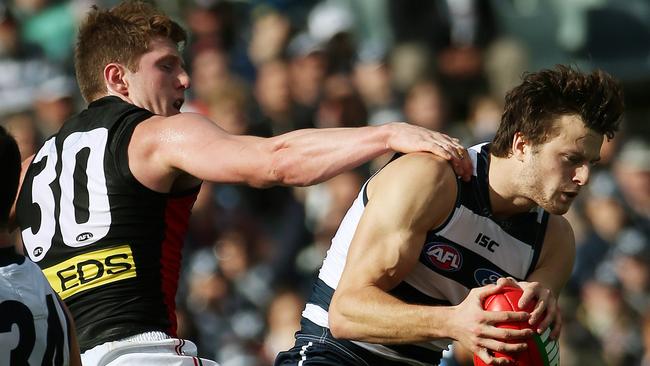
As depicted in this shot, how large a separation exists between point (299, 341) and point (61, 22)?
7.08 meters

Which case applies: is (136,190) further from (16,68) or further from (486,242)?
(16,68)

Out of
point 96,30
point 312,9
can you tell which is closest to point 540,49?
point 312,9

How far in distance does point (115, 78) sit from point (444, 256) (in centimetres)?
163

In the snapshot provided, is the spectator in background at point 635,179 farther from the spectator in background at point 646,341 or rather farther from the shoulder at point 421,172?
the shoulder at point 421,172

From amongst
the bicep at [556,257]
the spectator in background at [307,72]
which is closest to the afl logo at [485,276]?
the bicep at [556,257]

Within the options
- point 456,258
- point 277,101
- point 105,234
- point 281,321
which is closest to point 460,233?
point 456,258

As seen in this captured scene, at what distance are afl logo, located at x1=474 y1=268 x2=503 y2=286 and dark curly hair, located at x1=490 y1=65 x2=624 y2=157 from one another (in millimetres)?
491

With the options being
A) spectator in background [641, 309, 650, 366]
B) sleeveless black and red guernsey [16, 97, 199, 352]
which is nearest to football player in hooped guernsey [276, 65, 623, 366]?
sleeveless black and red guernsey [16, 97, 199, 352]

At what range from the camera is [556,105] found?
209 inches

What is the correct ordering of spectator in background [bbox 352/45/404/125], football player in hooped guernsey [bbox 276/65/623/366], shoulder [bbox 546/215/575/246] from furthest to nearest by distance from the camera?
spectator in background [bbox 352/45/404/125]
shoulder [bbox 546/215/575/246]
football player in hooped guernsey [bbox 276/65/623/366]

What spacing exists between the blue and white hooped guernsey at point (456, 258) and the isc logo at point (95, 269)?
819mm

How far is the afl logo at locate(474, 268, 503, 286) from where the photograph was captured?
5.31m

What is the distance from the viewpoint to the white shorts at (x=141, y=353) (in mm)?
5074

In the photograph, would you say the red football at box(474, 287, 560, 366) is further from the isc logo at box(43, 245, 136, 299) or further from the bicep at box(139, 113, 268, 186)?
the isc logo at box(43, 245, 136, 299)
